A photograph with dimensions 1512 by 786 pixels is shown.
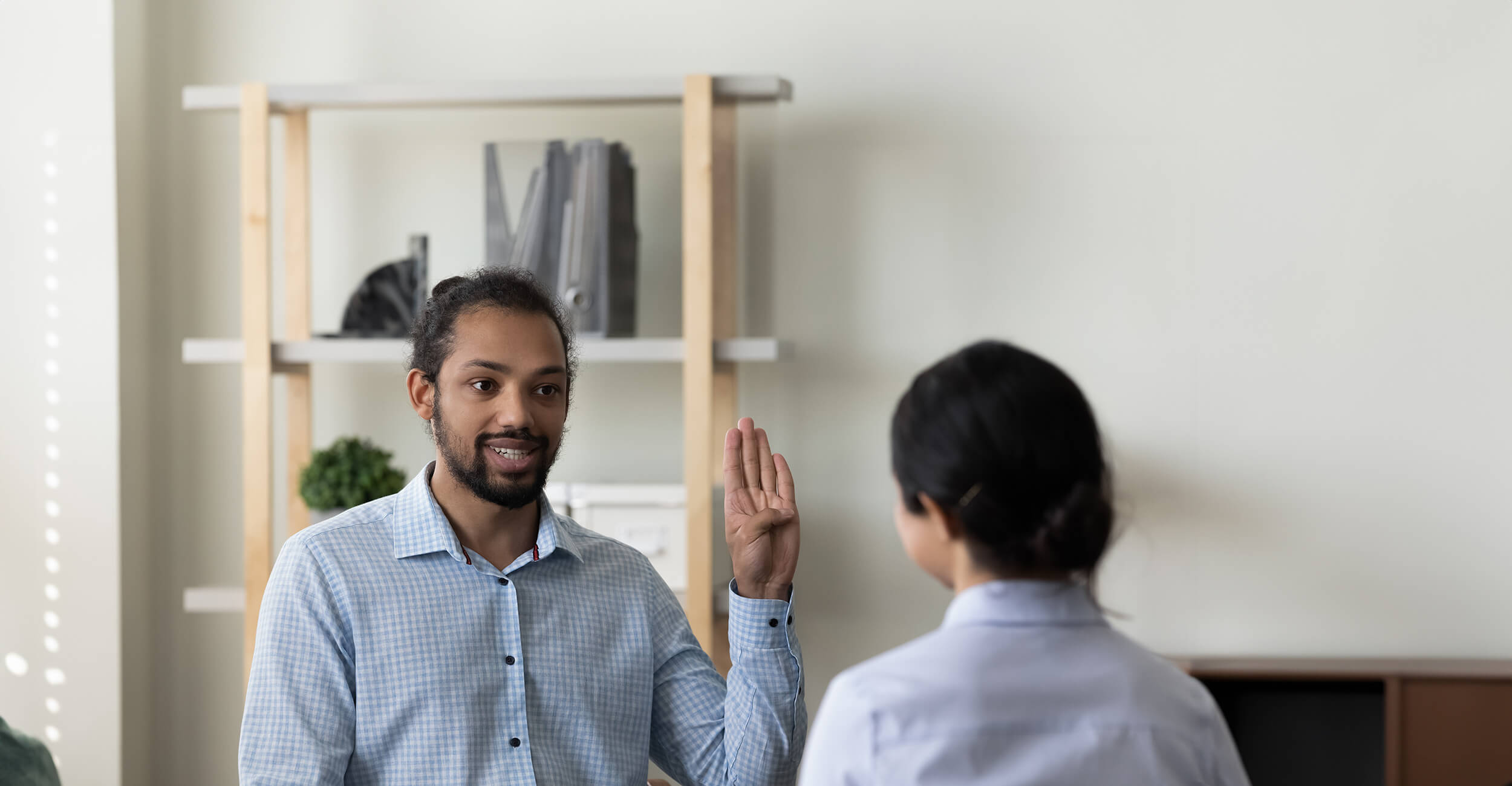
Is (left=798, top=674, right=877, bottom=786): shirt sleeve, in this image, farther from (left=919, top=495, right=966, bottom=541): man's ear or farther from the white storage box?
the white storage box

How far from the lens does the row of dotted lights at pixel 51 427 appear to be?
2.41 meters

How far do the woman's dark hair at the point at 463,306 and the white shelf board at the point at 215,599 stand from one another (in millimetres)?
1052

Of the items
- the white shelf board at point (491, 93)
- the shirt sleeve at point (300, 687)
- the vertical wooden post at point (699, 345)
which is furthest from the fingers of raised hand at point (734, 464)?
the white shelf board at point (491, 93)

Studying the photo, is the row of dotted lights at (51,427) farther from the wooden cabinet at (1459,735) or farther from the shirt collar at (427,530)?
the wooden cabinet at (1459,735)

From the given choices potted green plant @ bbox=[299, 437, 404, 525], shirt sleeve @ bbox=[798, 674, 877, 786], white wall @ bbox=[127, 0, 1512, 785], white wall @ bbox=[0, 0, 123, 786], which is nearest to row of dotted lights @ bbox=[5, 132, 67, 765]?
white wall @ bbox=[0, 0, 123, 786]

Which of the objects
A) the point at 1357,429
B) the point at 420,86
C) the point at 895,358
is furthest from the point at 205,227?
the point at 1357,429

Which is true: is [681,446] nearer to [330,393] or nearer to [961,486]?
[330,393]

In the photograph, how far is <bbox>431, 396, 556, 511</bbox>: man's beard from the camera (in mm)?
1421

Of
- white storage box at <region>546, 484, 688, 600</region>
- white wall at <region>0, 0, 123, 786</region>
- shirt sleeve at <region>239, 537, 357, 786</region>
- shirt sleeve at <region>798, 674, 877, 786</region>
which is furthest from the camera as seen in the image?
white wall at <region>0, 0, 123, 786</region>

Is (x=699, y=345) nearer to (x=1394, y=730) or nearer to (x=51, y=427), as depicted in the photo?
(x=51, y=427)

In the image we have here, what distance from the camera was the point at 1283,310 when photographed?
7.85ft

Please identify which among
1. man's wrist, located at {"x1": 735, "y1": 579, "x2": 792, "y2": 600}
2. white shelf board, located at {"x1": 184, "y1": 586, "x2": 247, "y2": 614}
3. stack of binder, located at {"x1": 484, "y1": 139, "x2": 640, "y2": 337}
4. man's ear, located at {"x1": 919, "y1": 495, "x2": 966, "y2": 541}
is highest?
stack of binder, located at {"x1": 484, "y1": 139, "x2": 640, "y2": 337}

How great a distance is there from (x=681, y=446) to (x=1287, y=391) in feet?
3.98

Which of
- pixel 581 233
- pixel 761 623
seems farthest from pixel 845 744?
pixel 581 233
